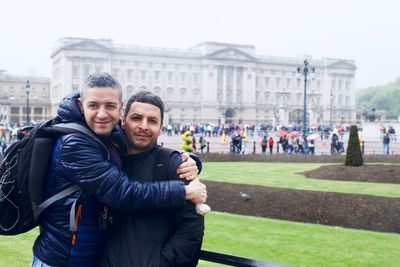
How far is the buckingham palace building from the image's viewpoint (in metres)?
81.6

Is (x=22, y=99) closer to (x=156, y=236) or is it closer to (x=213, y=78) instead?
(x=213, y=78)

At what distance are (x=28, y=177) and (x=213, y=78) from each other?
8799 cm

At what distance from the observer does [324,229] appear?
8703 millimetres

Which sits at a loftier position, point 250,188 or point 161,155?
point 161,155

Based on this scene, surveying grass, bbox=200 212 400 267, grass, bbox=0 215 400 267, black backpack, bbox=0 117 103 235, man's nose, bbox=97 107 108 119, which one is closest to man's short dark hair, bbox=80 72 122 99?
man's nose, bbox=97 107 108 119

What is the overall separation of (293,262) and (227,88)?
87.0 m

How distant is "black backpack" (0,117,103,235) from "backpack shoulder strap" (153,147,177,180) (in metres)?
0.36

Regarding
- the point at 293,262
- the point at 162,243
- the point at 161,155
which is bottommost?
the point at 293,262

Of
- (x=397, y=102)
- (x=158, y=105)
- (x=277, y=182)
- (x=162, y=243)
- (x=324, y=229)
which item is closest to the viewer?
(x=162, y=243)

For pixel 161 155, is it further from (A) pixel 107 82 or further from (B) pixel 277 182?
(B) pixel 277 182

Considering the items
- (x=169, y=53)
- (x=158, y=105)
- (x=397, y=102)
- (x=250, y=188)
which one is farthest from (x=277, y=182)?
(x=397, y=102)

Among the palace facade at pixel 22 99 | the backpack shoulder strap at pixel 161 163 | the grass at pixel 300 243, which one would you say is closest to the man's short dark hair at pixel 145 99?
the backpack shoulder strap at pixel 161 163

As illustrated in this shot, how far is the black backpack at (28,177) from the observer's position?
275 cm

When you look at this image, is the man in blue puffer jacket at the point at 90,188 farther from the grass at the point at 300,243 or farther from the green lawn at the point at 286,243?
the grass at the point at 300,243
